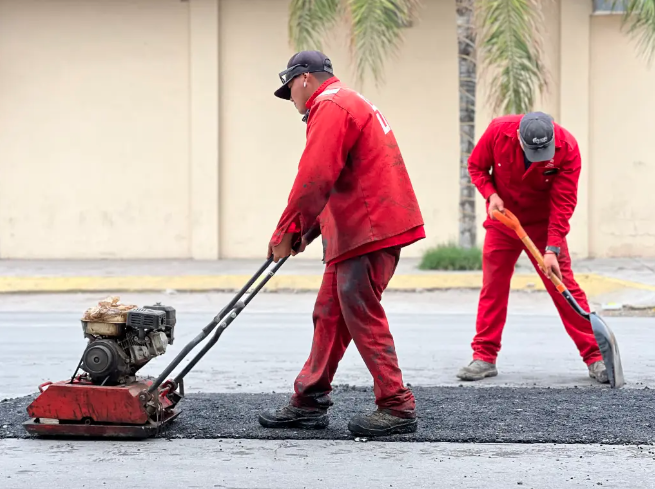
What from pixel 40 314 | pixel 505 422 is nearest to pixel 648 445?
pixel 505 422

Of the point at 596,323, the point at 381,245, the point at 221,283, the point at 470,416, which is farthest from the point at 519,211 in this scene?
the point at 221,283

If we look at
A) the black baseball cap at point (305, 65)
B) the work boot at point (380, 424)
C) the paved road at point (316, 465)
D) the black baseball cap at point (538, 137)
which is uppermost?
the black baseball cap at point (305, 65)

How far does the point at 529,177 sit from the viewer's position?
6977 millimetres

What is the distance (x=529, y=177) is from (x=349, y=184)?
7.11 feet

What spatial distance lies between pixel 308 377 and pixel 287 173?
39.4ft

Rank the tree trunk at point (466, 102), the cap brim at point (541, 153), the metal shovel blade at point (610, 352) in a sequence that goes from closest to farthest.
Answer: the metal shovel blade at point (610, 352), the cap brim at point (541, 153), the tree trunk at point (466, 102)

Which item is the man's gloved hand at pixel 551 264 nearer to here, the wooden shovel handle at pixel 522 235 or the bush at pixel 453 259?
the wooden shovel handle at pixel 522 235

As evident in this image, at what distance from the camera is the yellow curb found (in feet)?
44.3

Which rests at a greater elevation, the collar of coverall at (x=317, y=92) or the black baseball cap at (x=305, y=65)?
the black baseball cap at (x=305, y=65)

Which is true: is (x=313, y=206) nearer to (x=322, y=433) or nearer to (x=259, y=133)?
(x=322, y=433)

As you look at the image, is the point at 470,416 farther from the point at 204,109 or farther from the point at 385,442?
the point at 204,109

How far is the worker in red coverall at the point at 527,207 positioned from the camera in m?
6.82

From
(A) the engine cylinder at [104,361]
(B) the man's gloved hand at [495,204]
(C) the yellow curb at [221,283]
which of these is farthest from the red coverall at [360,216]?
(C) the yellow curb at [221,283]

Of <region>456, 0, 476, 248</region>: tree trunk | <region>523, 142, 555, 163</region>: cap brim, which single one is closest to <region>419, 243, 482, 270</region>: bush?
<region>456, 0, 476, 248</region>: tree trunk
